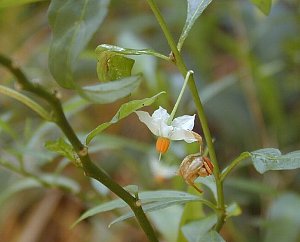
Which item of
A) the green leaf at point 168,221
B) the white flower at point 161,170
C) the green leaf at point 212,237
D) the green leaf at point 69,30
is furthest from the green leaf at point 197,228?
the white flower at point 161,170

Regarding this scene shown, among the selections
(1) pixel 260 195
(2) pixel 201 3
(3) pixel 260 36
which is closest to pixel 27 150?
(2) pixel 201 3

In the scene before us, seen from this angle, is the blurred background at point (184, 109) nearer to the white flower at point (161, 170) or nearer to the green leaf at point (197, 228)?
the white flower at point (161, 170)

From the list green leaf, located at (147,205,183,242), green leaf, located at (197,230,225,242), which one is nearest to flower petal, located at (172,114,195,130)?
green leaf, located at (197,230,225,242)

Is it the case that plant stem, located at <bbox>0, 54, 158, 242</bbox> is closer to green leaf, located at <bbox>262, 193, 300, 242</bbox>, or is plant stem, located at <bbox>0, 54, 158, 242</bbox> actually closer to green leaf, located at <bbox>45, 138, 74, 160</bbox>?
green leaf, located at <bbox>45, 138, 74, 160</bbox>

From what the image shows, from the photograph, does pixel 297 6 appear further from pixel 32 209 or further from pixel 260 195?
pixel 32 209

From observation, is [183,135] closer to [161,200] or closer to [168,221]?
[161,200]

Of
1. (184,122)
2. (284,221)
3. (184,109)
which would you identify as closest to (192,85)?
(184,122)
